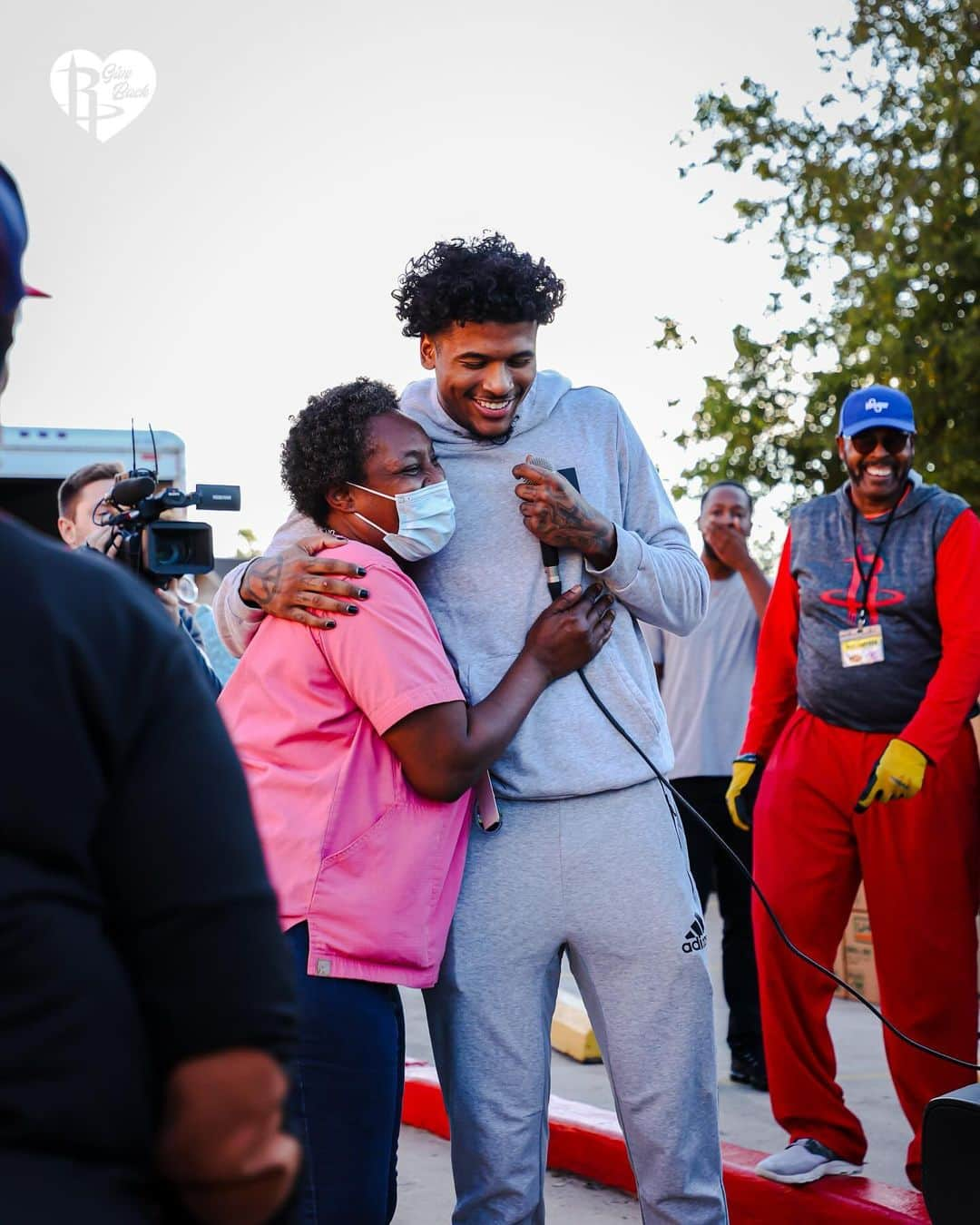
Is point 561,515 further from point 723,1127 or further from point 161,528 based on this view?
point 723,1127

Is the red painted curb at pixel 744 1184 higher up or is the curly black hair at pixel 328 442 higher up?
the curly black hair at pixel 328 442

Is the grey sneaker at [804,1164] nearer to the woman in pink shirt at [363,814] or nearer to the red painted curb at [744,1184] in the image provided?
the red painted curb at [744,1184]

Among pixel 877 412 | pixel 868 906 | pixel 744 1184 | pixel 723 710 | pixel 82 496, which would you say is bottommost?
pixel 744 1184

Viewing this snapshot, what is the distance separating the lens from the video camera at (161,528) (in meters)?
3.76

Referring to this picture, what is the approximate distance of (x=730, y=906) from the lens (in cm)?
607

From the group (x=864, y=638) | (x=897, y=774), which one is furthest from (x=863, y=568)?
(x=897, y=774)

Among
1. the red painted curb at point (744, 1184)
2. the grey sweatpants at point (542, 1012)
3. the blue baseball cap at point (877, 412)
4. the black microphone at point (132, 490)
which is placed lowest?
the red painted curb at point (744, 1184)

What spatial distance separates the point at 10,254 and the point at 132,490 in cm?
271

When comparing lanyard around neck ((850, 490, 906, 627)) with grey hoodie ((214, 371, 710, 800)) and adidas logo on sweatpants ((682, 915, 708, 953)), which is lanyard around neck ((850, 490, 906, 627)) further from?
adidas logo on sweatpants ((682, 915, 708, 953))

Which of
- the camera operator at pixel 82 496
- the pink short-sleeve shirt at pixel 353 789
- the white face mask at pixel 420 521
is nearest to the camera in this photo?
the pink short-sleeve shirt at pixel 353 789

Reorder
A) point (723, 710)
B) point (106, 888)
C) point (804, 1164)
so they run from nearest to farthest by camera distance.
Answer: point (106, 888)
point (804, 1164)
point (723, 710)

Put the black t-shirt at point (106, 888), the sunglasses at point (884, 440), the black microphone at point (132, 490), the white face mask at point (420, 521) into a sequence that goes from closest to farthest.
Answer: the black t-shirt at point (106, 888) → the white face mask at point (420, 521) → the black microphone at point (132, 490) → the sunglasses at point (884, 440)

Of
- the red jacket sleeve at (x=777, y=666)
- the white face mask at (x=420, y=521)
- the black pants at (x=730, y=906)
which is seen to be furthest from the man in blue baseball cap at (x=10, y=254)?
the black pants at (x=730, y=906)

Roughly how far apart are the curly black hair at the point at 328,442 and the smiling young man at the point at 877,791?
5.95 feet
